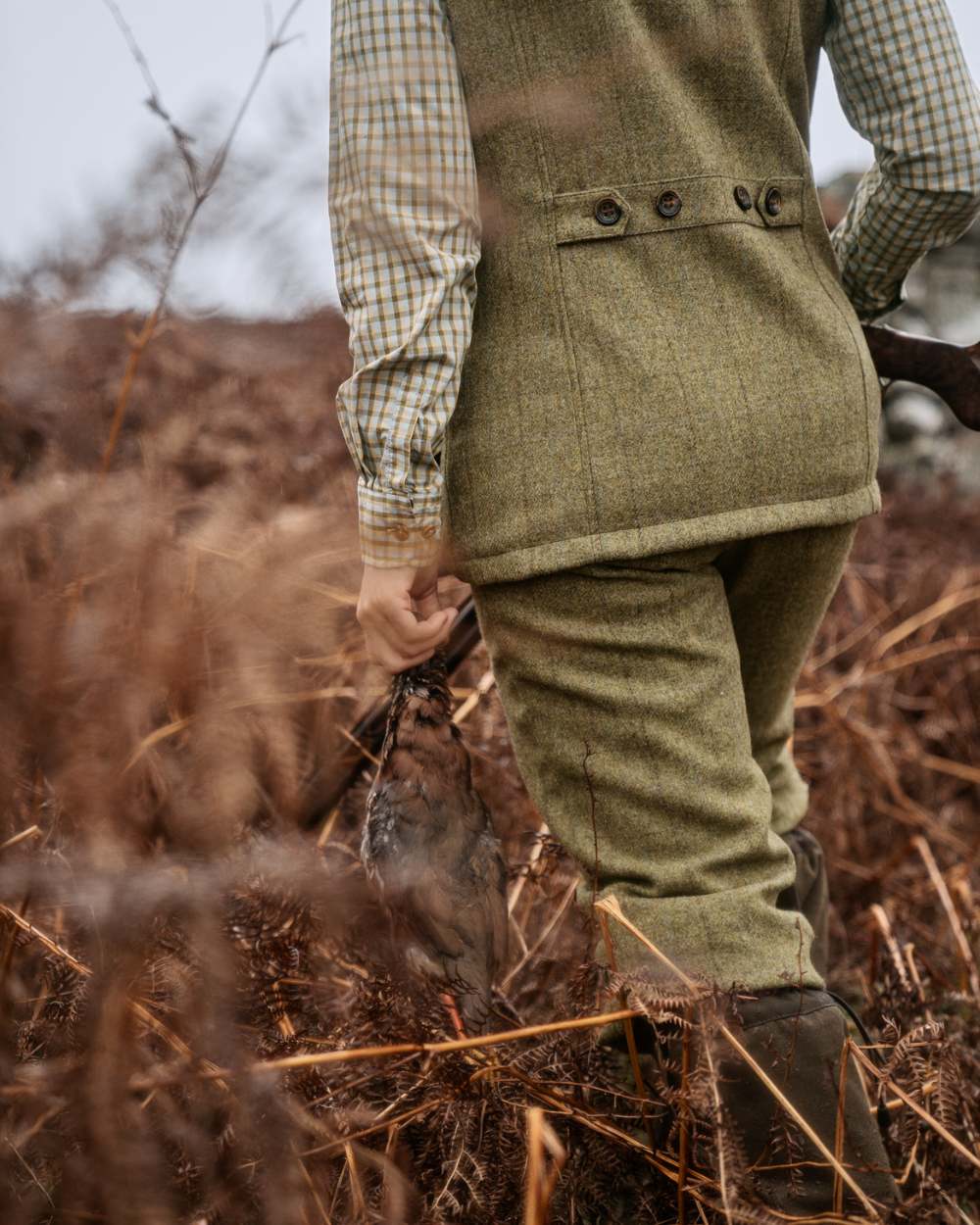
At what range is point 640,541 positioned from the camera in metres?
1.17

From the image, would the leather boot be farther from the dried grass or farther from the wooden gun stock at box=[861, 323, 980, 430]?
the wooden gun stock at box=[861, 323, 980, 430]

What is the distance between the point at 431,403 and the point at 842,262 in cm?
69

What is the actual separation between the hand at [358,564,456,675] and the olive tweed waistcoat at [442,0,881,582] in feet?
0.21

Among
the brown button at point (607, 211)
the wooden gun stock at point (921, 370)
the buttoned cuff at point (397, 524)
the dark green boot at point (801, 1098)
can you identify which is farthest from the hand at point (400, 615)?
the dark green boot at point (801, 1098)

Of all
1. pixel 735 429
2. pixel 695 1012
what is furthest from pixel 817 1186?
pixel 735 429

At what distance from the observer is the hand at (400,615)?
1205 millimetres

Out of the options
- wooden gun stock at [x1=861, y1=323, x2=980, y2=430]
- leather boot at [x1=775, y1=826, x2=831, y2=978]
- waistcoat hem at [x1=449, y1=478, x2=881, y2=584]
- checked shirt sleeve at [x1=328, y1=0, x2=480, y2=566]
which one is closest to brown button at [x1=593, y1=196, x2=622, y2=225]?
checked shirt sleeve at [x1=328, y1=0, x2=480, y2=566]

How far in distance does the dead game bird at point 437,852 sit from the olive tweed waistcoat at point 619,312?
7.1 inches

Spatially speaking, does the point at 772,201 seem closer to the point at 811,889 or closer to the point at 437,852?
the point at 437,852

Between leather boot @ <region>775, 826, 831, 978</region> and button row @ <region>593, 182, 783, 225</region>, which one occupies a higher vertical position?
button row @ <region>593, 182, 783, 225</region>

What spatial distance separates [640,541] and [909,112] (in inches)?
23.9

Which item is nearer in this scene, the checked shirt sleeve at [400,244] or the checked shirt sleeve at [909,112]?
the checked shirt sleeve at [400,244]

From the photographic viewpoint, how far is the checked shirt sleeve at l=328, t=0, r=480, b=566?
113 cm

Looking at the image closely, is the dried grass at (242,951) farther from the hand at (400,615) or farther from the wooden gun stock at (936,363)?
the wooden gun stock at (936,363)
